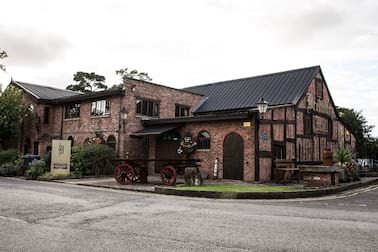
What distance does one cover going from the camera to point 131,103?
22.8 m

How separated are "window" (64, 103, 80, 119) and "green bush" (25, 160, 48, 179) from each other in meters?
6.35

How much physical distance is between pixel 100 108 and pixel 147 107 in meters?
3.18

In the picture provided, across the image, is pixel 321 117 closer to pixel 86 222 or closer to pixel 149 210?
pixel 149 210

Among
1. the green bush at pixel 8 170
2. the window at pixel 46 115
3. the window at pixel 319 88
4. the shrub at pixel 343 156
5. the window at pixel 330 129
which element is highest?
the window at pixel 319 88

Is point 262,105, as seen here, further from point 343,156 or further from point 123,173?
point 123,173

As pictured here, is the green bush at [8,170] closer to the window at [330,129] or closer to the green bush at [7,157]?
the green bush at [7,157]

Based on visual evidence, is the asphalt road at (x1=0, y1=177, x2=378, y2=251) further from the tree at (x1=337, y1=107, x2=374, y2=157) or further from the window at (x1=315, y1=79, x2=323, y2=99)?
the tree at (x1=337, y1=107, x2=374, y2=157)

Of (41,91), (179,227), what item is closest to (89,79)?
(41,91)

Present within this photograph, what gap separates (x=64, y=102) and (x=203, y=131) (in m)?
12.1

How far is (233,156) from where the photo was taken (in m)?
19.0

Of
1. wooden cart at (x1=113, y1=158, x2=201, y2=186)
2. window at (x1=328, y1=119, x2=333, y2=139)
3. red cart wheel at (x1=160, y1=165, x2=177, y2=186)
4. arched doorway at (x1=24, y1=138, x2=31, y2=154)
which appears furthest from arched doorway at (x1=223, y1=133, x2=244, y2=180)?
arched doorway at (x1=24, y1=138, x2=31, y2=154)

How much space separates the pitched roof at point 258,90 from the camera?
2267 centimetres

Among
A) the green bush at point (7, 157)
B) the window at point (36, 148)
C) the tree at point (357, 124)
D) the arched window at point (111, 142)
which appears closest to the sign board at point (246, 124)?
the arched window at point (111, 142)

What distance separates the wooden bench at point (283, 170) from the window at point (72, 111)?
48.1ft
